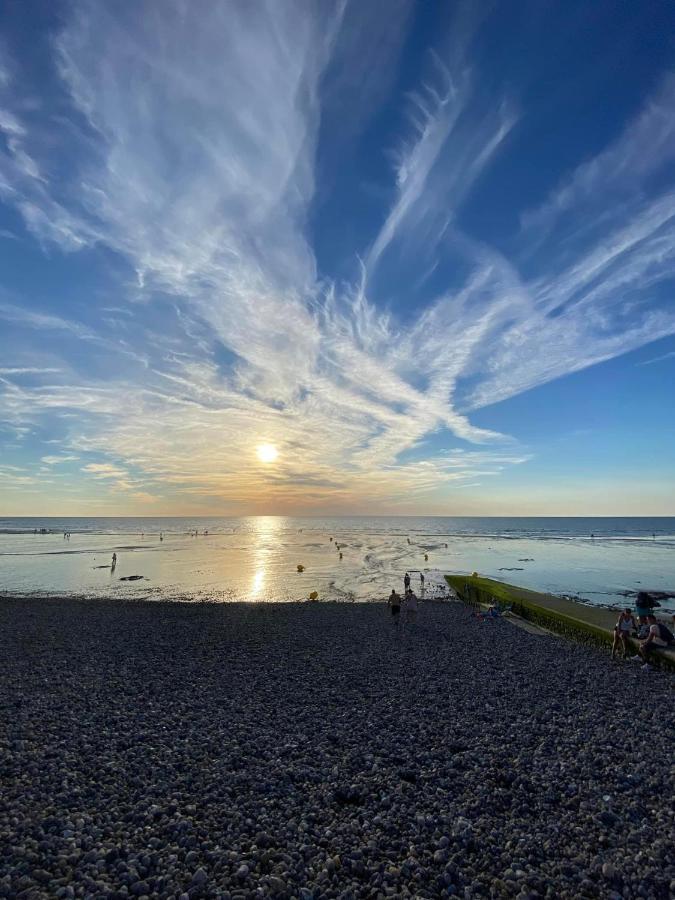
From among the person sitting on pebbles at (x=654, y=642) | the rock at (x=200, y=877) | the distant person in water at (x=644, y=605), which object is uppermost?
the distant person in water at (x=644, y=605)

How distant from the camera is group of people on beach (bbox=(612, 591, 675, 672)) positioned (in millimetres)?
16281

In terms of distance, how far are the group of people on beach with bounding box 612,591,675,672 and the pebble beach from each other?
730 mm

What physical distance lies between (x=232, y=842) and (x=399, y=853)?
2.53 m

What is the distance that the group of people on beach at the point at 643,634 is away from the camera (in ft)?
53.4

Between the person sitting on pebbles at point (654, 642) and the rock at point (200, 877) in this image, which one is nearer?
the rock at point (200, 877)

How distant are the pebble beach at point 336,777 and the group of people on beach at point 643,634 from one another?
73 cm

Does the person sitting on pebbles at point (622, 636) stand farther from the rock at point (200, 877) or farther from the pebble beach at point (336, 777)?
the rock at point (200, 877)

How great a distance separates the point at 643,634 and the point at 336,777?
13.9 metres

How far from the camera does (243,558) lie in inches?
2795

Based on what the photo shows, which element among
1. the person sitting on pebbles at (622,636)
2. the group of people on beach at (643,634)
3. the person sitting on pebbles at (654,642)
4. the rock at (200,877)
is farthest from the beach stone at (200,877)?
the person sitting on pebbles at (622,636)

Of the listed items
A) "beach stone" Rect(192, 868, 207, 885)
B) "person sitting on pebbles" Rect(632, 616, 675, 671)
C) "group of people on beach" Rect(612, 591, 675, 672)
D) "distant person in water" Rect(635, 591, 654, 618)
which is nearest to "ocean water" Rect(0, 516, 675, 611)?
"distant person in water" Rect(635, 591, 654, 618)

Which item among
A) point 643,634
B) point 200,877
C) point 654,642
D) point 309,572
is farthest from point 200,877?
point 309,572

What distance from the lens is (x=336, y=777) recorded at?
9.13 m

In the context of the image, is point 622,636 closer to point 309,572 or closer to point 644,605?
point 644,605
